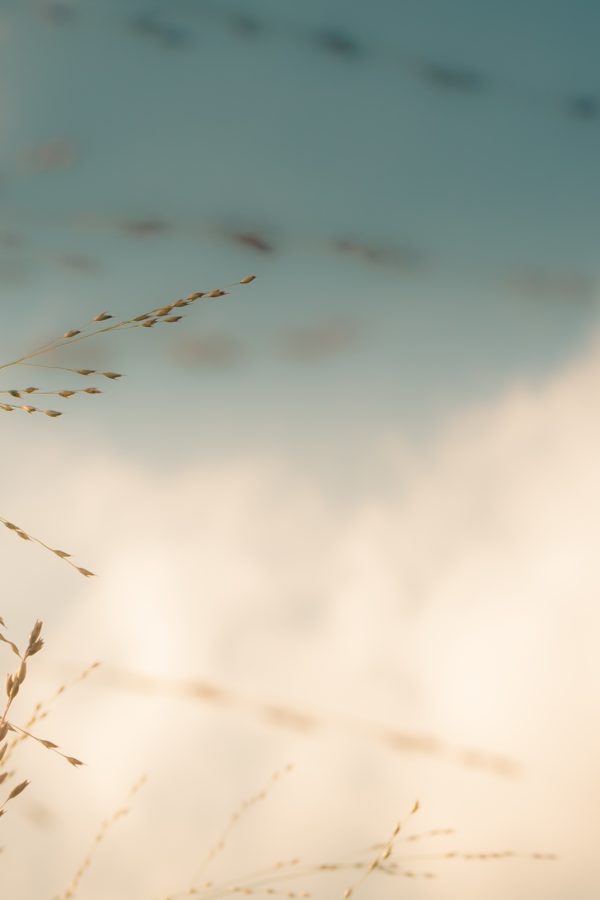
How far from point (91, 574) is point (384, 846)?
120 centimetres

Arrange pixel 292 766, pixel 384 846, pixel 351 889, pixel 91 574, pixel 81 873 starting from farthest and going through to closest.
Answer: pixel 292 766 < pixel 81 873 < pixel 384 846 < pixel 351 889 < pixel 91 574

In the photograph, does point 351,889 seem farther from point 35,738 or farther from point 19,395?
point 19,395

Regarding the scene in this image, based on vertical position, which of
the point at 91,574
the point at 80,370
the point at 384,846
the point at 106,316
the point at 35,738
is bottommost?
the point at 35,738

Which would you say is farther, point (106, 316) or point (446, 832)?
point (446, 832)

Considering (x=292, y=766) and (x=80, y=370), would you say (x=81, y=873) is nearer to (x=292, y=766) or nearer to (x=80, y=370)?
(x=292, y=766)

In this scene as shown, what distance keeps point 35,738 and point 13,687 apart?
117mm

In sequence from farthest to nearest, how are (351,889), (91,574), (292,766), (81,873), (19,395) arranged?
(292,766)
(81,873)
(351,889)
(19,395)
(91,574)

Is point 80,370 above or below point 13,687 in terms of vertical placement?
above

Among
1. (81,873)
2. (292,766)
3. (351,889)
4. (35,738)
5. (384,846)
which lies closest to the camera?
(35,738)

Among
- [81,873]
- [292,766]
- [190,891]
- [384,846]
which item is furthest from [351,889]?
[81,873]

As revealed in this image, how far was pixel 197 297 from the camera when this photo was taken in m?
2.08

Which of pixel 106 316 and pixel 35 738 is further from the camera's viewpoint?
pixel 106 316

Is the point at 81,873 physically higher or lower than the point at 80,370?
lower

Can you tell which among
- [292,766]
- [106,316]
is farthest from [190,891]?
[106,316]
